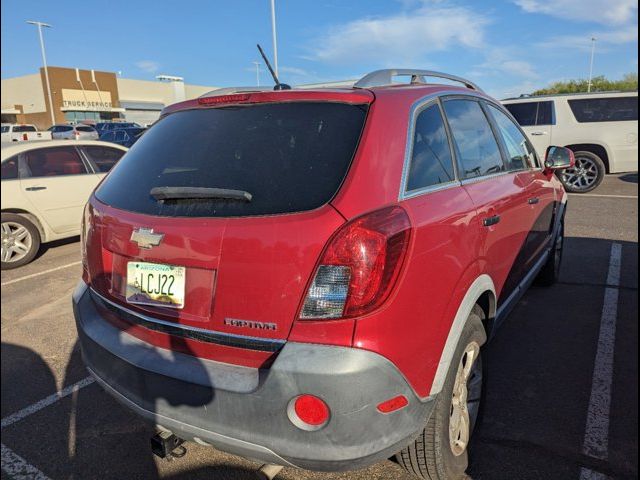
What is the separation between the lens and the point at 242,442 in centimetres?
171

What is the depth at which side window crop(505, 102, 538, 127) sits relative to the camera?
430 inches

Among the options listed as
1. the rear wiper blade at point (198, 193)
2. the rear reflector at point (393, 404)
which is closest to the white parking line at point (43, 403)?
the rear wiper blade at point (198, 193)

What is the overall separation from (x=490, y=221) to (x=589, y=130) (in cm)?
963

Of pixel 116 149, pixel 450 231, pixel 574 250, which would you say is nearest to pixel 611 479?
Result: pixel 450 231

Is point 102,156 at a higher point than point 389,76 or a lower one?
lower

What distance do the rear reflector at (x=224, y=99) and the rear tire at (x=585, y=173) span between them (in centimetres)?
982

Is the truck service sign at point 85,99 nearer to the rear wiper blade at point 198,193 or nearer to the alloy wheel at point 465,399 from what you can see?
the rear wiper blade at point 198,193

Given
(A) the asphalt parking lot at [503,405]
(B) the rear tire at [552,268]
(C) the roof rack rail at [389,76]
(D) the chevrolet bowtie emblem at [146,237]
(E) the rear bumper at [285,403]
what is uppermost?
(C) the roof rack rail at [389,76]

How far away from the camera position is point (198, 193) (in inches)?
74.5

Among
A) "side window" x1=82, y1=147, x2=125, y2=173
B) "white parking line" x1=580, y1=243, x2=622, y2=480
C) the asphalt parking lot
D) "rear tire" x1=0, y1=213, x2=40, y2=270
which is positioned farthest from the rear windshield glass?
"side window" x1=82, y1=147, x2=125, y2=173

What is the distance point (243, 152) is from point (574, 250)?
210 inches

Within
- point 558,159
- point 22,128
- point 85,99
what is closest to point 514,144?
point 558,159

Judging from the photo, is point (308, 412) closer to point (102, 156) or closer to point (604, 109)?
point (102, 156)

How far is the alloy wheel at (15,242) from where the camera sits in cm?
607
